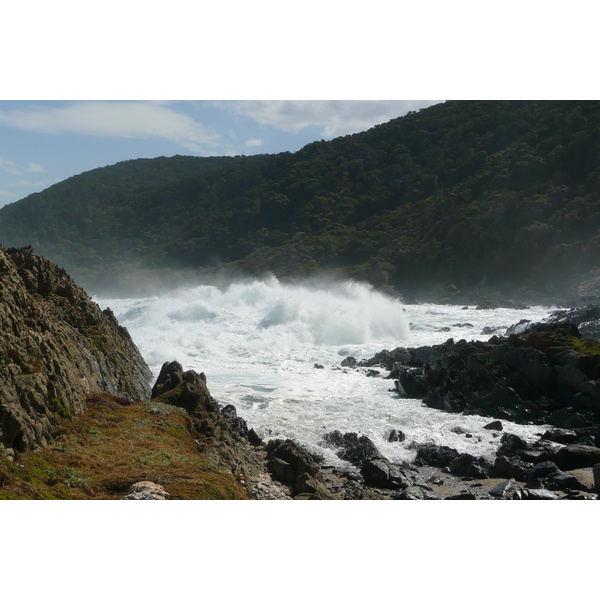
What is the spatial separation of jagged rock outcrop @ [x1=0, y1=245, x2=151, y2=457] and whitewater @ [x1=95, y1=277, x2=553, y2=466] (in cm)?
478

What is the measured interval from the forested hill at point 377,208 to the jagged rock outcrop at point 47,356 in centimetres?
4544

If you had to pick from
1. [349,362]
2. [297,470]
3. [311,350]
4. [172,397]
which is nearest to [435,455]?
[297,470]

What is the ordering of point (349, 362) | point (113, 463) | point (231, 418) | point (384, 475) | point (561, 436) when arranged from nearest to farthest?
point (113, 463)
point (384, 475)
point (561, 436)
point (231, 418)
point (349, 362)

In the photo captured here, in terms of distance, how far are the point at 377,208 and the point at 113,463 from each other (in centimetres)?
7504

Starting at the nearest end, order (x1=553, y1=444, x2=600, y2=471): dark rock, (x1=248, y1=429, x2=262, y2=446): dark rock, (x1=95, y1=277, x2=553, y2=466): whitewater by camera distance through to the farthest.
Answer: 1. (x1=553, y1=444, x2=600, y2=471): dark rock
2. (x1=248, y1=429, x2=262, y2=446): dark rock
3. (x1=95, y1=277, x2=553, y2=466): whitewater

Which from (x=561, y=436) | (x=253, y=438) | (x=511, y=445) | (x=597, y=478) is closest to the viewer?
(x=597, y=478)

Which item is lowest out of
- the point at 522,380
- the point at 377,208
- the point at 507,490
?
the point at 507,490

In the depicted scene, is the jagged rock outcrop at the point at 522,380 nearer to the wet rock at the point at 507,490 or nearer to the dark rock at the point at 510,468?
the dark rock at the point at 510,468

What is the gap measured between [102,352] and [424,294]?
44.2 m

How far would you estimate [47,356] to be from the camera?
11.2 metres

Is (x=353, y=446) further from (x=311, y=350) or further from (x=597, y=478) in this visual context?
(x=311, y=350)

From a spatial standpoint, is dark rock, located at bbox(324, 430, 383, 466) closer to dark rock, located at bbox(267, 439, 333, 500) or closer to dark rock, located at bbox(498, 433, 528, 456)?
dark rock, located at bbox(267, 439, 333, 500)

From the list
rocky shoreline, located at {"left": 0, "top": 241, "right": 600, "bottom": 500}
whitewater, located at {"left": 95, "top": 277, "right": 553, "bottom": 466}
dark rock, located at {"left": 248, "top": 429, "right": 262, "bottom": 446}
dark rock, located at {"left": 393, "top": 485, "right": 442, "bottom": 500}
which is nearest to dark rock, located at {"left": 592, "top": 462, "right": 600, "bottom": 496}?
rocky shoreline, located at {"left": 0, "top": 241, "right": 600, "bottom": 500}

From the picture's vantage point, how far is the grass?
822cm
